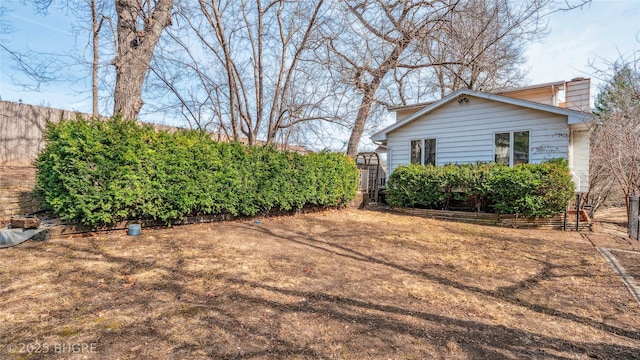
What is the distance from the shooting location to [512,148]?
9680 mm

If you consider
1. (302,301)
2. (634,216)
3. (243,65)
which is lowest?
(302,301)

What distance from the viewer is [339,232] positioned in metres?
6.59

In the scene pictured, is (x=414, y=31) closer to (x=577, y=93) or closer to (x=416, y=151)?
(x=416, y=151)

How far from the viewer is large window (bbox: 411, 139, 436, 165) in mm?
11337

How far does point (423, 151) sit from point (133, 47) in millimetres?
9569

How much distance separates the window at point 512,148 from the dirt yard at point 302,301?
15.9 feet

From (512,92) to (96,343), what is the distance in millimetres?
14450

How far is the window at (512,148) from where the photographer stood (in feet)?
31.1

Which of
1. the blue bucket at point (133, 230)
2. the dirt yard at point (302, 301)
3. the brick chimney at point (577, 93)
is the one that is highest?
the brick chimney at point (577, 93)

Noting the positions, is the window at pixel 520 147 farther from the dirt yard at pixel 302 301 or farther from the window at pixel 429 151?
the dirt yard at pixel 302 301

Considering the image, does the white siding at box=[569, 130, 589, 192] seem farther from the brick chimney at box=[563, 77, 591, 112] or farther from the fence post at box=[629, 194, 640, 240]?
the fence post at box=[629, 194, 640, 240]

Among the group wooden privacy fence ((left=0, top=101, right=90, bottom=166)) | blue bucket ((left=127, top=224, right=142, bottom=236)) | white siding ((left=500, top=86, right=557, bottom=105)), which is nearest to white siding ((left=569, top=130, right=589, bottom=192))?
white siding ((left=500, top=86, right=557, bottom=105))

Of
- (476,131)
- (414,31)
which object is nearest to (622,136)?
(476,131)

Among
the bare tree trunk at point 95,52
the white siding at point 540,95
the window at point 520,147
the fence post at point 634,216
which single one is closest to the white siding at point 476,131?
the window at point 520,147
